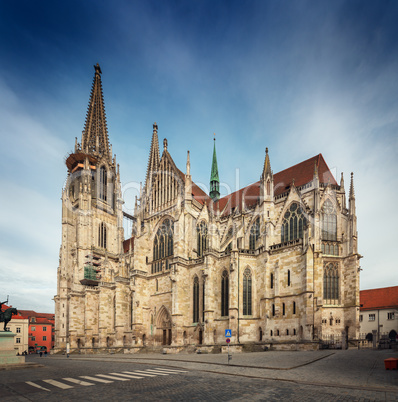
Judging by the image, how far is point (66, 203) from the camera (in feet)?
179

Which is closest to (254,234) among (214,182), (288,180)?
(288,180)

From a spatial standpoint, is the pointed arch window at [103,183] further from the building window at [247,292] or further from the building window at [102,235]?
the building window at [247,292]

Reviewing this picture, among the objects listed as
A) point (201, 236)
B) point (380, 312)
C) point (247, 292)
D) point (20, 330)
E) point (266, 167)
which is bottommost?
point (20, 330)

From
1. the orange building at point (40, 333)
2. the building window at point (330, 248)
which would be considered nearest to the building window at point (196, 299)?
the building window at point (330, 248)

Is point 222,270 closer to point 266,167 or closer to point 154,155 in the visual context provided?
point 266,167

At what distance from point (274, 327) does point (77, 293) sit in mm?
31094

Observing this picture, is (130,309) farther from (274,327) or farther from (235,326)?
(274,327)

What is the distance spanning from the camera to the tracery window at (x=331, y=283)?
90.8 ft

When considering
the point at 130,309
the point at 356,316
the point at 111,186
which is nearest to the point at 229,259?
the point at 356,316

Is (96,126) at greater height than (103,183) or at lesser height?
greater

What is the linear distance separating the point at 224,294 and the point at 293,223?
30.9ft

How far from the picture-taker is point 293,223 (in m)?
31.1

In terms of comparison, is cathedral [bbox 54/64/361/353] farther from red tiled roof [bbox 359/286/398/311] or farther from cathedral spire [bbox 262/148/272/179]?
red tiled roof [bbox 359/286/398/311]

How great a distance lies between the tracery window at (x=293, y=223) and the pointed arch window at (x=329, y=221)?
1.81 m
